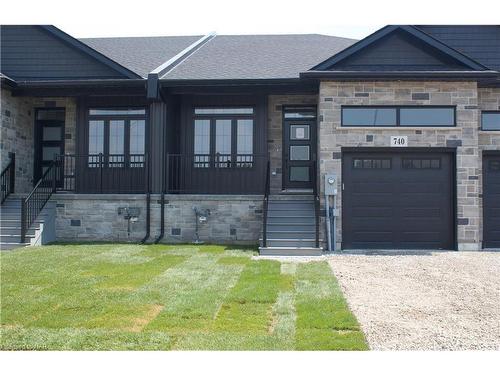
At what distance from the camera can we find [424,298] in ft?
20.3

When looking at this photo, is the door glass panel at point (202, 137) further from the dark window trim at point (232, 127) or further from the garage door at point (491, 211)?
the garage door at point (491, 211)

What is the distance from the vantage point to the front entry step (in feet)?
33.2

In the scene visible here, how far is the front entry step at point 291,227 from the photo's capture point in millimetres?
10122

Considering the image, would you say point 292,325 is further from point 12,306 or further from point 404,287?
point 12,306

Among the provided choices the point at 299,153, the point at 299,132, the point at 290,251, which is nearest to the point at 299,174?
the point at 299,153

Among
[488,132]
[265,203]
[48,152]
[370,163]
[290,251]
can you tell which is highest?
[488,132]

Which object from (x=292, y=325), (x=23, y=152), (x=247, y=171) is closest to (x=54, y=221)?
(x=23, y=152)

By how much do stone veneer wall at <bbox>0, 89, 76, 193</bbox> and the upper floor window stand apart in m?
8.56

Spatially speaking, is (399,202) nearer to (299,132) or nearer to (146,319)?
(299,132)

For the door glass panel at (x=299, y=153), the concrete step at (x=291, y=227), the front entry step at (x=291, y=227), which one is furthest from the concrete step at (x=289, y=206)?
the door glass panel at (x=299, y=153)

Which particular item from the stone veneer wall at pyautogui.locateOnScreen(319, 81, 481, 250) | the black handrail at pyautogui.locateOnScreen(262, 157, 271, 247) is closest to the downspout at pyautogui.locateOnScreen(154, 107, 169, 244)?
the black handrail at pyautogui.locateOnScreen(262, 157, 271, 247)

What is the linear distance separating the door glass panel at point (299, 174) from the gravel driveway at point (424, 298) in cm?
433

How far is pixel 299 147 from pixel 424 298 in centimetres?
817

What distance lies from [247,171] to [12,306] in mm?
8566
